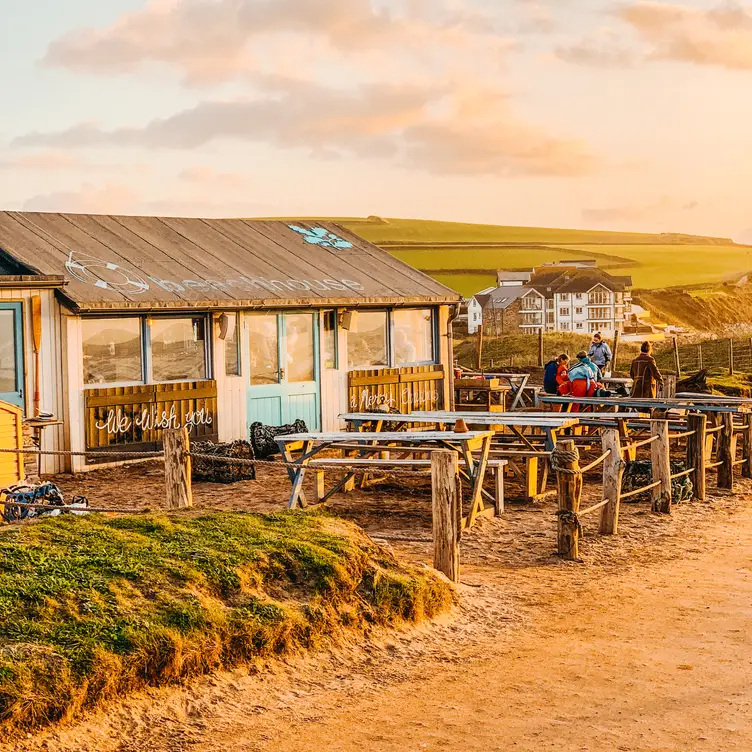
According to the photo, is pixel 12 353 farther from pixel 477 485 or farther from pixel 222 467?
pixel 477 485

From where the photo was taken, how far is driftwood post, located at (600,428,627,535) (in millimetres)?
11073

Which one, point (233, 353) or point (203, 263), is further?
point (203, 263)

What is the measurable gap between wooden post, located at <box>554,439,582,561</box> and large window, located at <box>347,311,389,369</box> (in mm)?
9314

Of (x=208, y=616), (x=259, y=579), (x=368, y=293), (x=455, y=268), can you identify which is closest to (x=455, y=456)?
(x=259, y=579)

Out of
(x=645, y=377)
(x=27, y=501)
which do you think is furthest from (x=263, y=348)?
(x=27, y=501)

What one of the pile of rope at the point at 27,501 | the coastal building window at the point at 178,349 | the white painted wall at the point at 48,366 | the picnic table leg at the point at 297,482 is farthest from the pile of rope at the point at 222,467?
the pile of rope at the point at 27,501

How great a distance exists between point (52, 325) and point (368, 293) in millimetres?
5722

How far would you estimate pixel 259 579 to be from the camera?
7.11 m

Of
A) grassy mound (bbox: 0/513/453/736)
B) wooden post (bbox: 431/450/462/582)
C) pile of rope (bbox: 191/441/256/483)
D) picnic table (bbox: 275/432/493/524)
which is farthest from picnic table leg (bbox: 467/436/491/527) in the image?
pile of rope (bbox: 191/441/256/483)

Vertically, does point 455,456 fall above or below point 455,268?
below

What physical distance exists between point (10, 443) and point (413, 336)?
9667 millimetres

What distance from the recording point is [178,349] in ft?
55.1

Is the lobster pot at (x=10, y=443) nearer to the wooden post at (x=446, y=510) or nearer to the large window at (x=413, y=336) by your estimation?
the wooden post at (x=446, y=510)

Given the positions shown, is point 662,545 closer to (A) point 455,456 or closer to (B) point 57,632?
(A) point 455,456
